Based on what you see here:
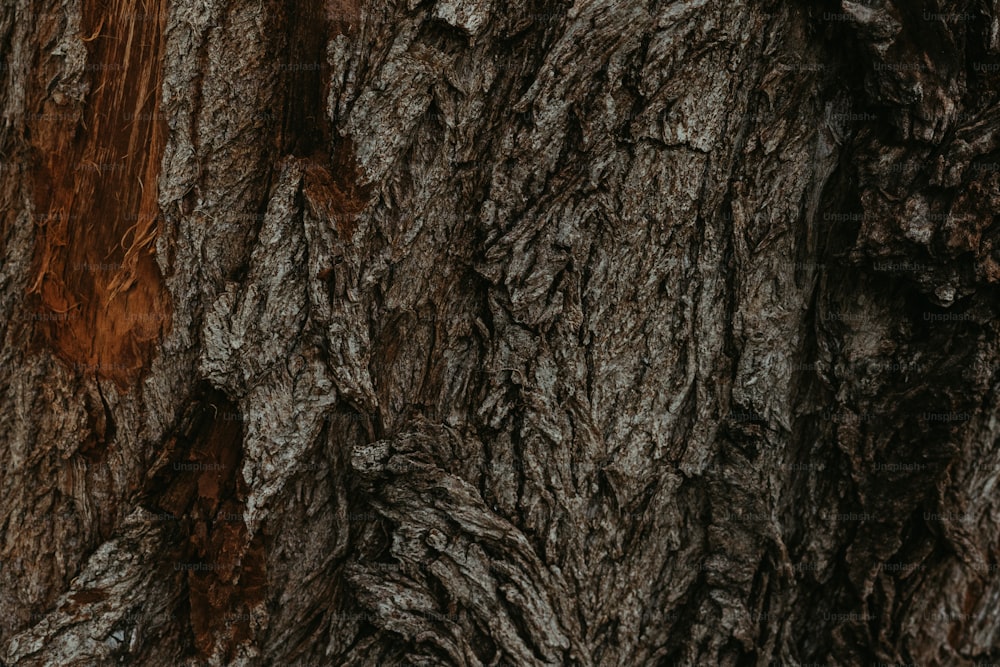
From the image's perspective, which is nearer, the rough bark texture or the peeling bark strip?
the rough bark texture

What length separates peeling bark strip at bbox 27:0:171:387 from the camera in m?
3.25

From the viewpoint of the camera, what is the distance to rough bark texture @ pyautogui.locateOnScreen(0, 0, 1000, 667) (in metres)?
3.15

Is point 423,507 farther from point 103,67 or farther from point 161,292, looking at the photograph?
point 103,67

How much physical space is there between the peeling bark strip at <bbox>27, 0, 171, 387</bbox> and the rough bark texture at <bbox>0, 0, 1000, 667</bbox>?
0.01m

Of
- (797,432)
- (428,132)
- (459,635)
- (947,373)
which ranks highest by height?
(428,132)

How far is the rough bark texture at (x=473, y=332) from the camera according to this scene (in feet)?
10.3

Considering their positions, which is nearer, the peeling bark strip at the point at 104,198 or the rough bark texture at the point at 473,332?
the rough bark texture at the point at 473,332

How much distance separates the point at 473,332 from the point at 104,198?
164 cm

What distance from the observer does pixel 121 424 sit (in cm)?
330

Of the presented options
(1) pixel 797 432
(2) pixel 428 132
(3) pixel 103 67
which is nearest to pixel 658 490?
(1) pixel 797 432

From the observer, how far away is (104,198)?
10.8 feet

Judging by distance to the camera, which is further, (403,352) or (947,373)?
(403,352)

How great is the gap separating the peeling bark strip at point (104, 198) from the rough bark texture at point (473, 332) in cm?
1

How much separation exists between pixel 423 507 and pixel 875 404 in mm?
1909
